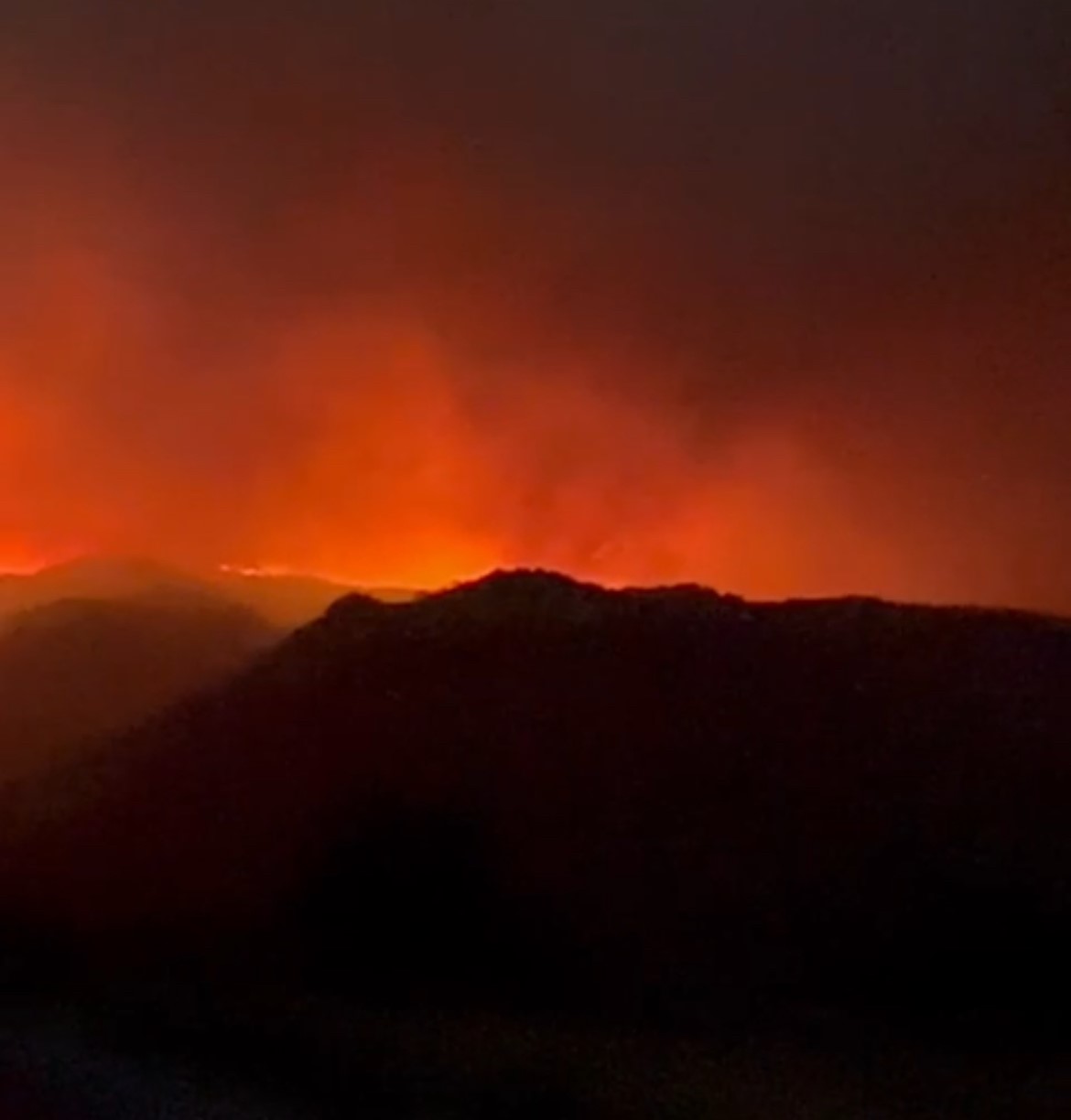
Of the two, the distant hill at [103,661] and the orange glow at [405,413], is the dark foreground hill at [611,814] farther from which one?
the orange glow at [405,413]

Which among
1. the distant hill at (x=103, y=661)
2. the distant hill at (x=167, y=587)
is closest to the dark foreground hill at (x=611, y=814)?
the distant hill at (x=103, y=661)

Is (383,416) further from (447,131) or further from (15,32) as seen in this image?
(15,32)

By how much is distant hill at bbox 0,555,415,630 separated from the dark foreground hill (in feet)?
0.99

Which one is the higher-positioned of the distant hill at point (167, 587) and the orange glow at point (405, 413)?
the orange glow at point (405, 413)

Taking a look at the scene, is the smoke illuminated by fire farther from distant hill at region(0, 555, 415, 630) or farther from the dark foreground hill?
the dark foreground hill

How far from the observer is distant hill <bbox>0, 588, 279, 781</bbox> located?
0.78 m

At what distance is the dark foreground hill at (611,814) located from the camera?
58 centimetres

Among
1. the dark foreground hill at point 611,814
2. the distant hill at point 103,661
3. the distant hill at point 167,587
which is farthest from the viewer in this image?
the distant hill at point 167,587

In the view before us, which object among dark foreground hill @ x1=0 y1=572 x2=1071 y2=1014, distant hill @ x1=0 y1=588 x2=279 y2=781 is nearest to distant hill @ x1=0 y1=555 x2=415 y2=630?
distant hill @ x1=0 y1=588 x2=279 y2=781

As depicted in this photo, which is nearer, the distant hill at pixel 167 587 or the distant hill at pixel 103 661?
the distant hill at pixel 103 661

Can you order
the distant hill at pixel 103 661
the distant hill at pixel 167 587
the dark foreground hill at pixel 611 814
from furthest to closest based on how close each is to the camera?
the distant hill at pixel 167 587 < the distant hill at pixel 103 661 < the dark foreground hill at pixel 611 814

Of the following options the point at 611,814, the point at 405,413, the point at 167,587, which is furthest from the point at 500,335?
the point at 611,814

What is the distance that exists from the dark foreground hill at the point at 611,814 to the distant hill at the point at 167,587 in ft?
0.99

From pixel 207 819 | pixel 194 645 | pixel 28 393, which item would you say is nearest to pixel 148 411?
pixel 28 393
